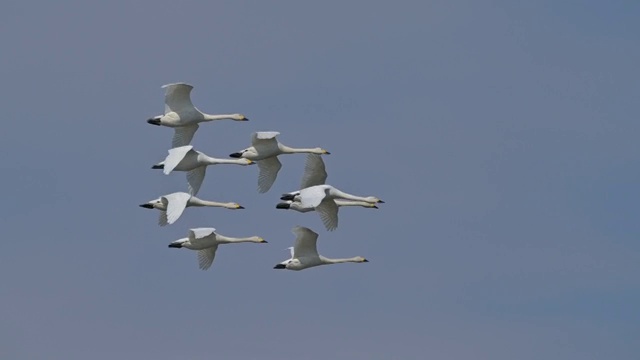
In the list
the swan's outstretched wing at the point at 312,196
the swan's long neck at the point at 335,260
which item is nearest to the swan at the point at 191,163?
the swan's outstretched wing at the point at 312,196

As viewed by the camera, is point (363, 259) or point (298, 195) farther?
point (363, 259)

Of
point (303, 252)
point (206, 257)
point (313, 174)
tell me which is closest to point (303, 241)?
point (303, 252)

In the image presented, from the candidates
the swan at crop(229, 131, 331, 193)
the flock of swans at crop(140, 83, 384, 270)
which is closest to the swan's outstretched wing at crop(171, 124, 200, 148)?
the flock of swans at crop(140, 83, 384, 270)

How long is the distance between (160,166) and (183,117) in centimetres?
230

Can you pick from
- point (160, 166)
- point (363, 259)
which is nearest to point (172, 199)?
point (160, 166)

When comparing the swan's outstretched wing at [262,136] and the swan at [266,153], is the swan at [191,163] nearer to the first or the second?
the swan at [266,153]

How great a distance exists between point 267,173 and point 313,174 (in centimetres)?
206

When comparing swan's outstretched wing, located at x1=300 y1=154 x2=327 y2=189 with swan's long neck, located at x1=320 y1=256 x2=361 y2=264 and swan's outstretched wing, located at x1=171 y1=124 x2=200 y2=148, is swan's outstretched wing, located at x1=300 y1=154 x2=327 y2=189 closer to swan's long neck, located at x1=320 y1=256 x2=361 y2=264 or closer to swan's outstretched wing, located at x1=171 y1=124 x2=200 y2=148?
swan's long neck, located at x1=320 y1=256 x2=361 y2=264

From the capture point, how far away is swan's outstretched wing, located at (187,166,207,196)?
500 ft

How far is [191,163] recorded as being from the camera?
150m

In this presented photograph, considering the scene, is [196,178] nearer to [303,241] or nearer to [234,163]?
[234,163]

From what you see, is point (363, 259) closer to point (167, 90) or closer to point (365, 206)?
point (365, 206)

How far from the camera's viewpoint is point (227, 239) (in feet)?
495

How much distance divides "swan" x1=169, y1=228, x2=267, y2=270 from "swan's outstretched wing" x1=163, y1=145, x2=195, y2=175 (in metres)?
3.47
